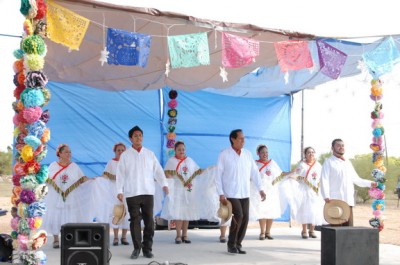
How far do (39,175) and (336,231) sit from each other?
2.94 metres

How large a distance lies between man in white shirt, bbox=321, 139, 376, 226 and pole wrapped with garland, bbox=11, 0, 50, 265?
4045 millimetres

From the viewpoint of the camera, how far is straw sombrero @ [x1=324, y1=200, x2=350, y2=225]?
745 cm

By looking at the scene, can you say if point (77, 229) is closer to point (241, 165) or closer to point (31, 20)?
point (31, 20)

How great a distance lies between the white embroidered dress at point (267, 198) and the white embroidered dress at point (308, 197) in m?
0.34

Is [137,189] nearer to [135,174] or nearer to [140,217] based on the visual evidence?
[135,174]

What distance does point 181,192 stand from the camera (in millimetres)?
9250

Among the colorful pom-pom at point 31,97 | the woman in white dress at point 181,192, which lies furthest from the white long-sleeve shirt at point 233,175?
the colorful pom-pom at point 31,97

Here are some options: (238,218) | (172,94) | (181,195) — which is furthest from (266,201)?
(172,94)

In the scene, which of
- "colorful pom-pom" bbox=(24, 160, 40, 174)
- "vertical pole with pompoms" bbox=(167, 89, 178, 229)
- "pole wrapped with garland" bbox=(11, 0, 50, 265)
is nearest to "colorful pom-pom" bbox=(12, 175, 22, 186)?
"pole wrapped with garland" bbox=(11, 0, 50, 265)

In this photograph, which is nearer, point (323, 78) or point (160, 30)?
point (160, 30)

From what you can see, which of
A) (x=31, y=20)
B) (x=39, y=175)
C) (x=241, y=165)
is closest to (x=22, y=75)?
(x=31, y=20)

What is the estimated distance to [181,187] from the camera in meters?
9.26

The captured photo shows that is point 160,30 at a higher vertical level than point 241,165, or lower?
higher

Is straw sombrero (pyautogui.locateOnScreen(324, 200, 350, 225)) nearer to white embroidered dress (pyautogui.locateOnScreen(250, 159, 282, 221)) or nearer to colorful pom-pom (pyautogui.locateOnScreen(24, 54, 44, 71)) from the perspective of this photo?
white embroidered dress (pyautogui.locateOnScreen(250, 159, 282, 221))
